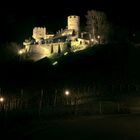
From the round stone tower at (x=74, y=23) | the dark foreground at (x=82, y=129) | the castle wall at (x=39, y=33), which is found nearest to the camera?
the dark foreground at (x=82, y=129)

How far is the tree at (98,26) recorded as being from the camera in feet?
270

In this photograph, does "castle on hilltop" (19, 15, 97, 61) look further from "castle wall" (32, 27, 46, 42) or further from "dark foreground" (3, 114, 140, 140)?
"dark foreground" (3, 114, 140, 140)

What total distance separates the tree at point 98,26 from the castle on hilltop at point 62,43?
5.74 ft

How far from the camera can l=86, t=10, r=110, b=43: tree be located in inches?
3246

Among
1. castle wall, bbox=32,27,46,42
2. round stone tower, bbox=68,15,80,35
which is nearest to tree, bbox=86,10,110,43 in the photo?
round stone tower, bbox=68,15,80,35

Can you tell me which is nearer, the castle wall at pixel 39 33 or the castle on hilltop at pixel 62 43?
the castle on hilltop at pixel 62 43

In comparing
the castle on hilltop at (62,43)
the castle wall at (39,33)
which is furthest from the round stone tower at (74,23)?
the castle wall at (39,33)

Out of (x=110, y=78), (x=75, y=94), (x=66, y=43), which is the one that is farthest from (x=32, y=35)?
(x=75, y=94)

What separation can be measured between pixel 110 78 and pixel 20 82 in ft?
51.4

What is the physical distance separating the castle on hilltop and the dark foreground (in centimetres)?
4947

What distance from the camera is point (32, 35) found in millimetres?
105688

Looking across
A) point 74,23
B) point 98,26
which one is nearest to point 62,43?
point 98,26

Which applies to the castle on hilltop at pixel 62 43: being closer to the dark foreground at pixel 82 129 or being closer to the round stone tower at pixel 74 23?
the round stone tower at pixel 74 23

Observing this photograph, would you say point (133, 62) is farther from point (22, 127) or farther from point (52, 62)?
point (22, 127)
